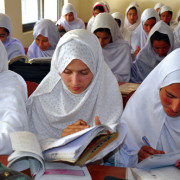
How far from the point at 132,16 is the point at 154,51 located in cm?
454

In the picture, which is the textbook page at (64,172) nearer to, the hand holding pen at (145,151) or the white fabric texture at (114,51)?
the hand holding pen at (145,151)

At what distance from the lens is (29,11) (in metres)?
6.09

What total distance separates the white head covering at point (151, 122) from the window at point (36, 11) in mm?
4546

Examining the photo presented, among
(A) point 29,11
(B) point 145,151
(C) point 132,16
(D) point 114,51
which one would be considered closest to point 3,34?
(D) point 114,51

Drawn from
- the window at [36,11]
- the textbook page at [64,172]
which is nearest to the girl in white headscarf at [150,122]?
the textbook page at [64,172]

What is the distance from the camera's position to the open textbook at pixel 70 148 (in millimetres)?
840

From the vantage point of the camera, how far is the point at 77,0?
9.28 meters

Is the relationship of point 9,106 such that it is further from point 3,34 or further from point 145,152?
point 3,34

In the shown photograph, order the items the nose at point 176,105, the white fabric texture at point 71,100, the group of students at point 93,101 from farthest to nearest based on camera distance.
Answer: the white fabric texture at point 71,100, the group of students at point 93,101, the nose at point 176,105

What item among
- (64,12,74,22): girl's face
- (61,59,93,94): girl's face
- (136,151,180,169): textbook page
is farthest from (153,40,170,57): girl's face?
(64,12,74,22): girl's face

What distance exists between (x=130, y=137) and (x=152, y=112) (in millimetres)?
170

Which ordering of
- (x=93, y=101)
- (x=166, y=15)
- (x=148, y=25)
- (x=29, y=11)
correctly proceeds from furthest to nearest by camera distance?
(x=166, y=15) < (x=29, y=11) < (x=148, y=25) < (x=93, y=101)

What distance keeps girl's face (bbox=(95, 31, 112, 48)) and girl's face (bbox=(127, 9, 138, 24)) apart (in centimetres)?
440

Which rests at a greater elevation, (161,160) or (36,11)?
(36,11)
